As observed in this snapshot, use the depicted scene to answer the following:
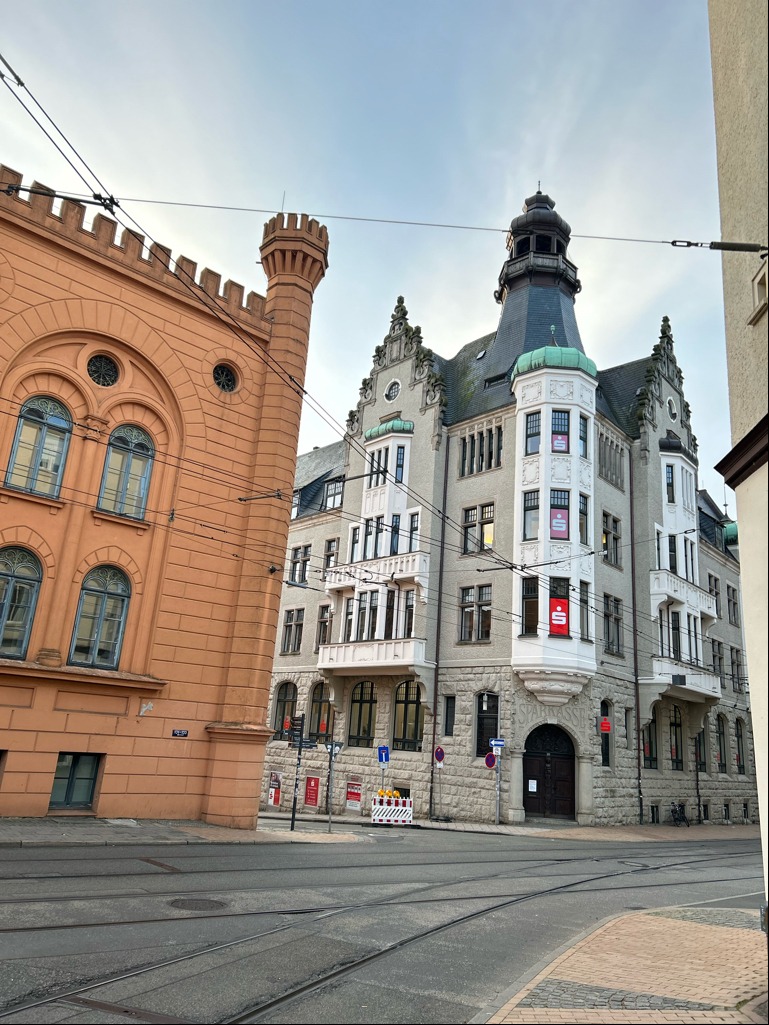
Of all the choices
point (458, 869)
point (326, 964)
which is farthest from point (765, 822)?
point (458, 869)

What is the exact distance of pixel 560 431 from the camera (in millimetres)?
31203

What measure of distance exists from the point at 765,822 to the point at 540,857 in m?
12.6

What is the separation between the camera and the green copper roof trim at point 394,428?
1405 inches

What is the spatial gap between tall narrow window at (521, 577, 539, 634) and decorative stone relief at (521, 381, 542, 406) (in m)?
7.27

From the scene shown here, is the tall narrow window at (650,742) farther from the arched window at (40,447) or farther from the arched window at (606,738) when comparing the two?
the arched window at (40,447)

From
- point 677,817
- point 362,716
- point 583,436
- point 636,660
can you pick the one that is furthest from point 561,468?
point 677,817

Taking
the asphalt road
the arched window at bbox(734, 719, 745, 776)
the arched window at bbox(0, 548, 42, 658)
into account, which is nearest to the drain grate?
the asphalt road

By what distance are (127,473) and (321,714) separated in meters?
20.8

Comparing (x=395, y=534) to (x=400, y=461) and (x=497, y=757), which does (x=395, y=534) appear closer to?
(x=400, y=461)

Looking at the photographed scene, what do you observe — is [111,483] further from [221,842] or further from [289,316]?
[221,842]

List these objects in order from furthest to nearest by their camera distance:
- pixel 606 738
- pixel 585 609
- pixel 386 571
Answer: pixel 386 571, pixel 606 738, pixel 585 609

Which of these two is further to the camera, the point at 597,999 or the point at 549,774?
the point at 549,774

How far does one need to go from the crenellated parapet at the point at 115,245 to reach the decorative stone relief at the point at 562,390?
13.4 metres

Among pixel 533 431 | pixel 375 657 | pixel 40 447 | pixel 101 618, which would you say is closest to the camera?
pixel 40 447
